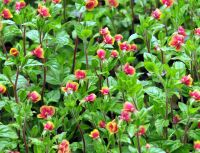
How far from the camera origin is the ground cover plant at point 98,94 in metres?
2.01

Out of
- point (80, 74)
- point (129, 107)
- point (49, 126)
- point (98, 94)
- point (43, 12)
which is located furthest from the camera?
point (98, 94)

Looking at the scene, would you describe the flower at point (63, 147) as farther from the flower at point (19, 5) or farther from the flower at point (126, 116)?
the flower at point (19, 5)

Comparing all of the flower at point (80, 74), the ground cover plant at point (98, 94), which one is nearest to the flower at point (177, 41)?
the ground cover plant at point (98, 94)

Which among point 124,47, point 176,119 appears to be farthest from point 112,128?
point 124,47

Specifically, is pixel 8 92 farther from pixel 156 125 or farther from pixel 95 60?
pixel 156 125

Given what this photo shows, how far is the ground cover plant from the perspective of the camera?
201 centimetres

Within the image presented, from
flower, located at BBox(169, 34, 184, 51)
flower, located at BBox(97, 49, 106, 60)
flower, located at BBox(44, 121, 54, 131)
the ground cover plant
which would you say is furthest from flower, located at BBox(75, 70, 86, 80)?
flower, located at BBox(169, 34, 184, 51)

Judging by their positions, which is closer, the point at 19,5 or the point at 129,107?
the point at 129,107

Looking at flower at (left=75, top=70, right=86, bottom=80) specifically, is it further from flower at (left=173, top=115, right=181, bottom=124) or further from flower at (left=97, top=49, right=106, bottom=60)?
flower at (left=173, top=115, right=181, bottom=124)

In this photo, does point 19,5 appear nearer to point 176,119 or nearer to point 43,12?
point 43,12

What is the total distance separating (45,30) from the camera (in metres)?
2.46

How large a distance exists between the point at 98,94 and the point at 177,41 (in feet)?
1.65

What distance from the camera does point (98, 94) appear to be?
8.14 feet

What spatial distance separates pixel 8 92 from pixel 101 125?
58 centimetres
